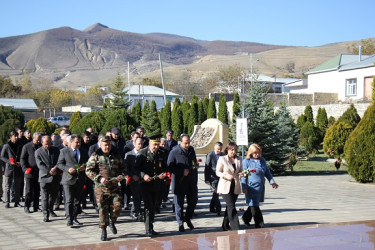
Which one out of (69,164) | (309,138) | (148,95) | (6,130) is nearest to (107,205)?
(69,164)

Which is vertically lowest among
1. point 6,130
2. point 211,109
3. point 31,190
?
point 31,190

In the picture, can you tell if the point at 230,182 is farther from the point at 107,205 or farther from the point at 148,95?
the point at 148,95

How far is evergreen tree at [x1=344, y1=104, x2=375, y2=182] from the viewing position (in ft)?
51.3

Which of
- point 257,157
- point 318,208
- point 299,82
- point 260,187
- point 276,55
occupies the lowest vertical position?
point 318,208

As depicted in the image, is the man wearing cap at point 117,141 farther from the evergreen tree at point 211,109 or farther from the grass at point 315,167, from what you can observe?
the evergreen tree at point 211,109

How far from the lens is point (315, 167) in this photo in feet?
74.9

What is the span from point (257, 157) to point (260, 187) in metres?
0.56

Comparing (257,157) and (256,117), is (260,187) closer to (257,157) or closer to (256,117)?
(257,157)

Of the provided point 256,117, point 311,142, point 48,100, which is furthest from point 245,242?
point 48,100

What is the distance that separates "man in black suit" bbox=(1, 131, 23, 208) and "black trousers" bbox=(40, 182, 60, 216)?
2216 mm

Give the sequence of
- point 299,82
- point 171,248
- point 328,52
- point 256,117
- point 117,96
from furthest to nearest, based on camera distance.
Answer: point 328,52
point 299,82
point 117,96
point 256,117
point 171,248

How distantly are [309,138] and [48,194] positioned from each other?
858 inches

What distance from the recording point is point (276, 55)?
191m

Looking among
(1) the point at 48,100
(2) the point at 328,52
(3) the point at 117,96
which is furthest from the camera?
(2) the point at 328,52
